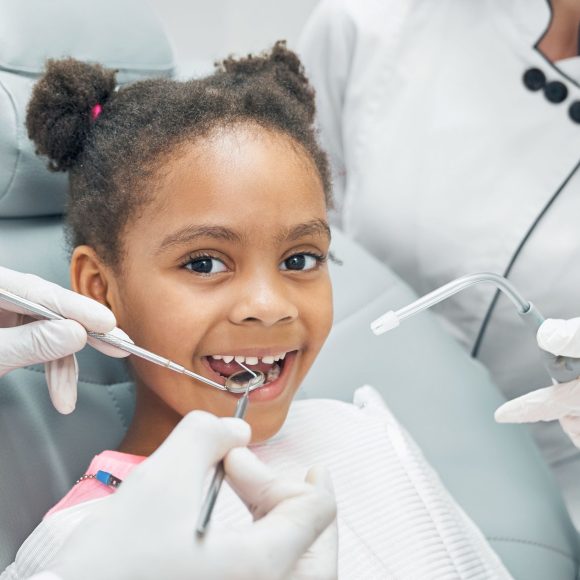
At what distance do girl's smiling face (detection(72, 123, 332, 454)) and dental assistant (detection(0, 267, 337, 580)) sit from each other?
0.23 meters

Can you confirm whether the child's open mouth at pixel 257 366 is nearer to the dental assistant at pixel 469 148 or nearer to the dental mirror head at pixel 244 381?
the dental mirror head at pixel 244 381

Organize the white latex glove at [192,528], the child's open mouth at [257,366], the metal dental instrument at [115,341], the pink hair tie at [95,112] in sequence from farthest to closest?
the pink hair tie at [95,112]
the child's open mouth at [257,366]
the metal dental instrument at [115,341]
the white latex glove at [192,528]

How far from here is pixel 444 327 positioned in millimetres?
1682

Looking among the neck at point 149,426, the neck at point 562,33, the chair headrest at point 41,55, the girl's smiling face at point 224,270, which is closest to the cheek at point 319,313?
the girl's smiling face at point 224,270

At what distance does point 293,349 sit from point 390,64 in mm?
862

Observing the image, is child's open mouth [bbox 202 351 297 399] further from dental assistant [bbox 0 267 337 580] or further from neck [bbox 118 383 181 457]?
A: dental assistant [bbox 0 267 337 580]

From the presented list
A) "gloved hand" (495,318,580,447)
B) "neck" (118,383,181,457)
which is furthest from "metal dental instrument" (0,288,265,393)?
"gloved hand" (495,318,580,447)

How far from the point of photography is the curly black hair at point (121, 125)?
3.45 feet

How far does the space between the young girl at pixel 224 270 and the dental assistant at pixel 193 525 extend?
0.24 meters

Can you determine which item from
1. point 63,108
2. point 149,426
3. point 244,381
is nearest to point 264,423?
point 244,381

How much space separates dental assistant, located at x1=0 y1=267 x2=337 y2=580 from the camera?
0.68 m

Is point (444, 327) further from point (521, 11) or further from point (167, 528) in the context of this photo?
point (167, 528)

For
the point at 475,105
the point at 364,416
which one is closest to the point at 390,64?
the point at 475,105

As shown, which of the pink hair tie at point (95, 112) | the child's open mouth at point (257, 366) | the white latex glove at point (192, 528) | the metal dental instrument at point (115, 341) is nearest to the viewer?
the white latex glove at point (192, 528)
